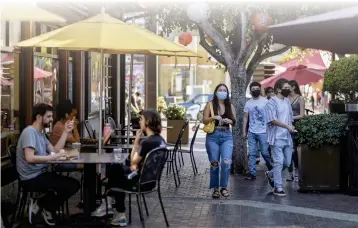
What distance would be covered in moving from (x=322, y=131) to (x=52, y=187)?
4330 mm

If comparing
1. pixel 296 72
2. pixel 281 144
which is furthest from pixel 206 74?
pixel 281 144

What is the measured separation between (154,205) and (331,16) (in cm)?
342

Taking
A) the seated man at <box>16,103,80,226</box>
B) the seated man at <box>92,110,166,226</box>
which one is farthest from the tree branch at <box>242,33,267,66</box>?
the seated man at <box>16,103,80,226</box>

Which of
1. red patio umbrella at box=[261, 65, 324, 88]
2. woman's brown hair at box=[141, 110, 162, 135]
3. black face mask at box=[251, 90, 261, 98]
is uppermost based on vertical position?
red patio umbrella at box=[261, 65, 324, 88]

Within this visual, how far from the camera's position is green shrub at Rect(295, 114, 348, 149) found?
951cm

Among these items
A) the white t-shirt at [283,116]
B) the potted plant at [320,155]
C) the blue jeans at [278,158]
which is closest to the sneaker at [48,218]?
the blue jeans at [278,158]

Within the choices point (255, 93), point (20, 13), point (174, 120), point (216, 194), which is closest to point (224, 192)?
point (216, 194)

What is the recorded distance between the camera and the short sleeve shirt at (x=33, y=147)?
6816 millimetres

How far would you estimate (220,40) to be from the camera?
38.1 ft

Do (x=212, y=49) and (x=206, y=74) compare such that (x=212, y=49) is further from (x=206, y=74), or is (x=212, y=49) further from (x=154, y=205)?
(x=206, y=74)

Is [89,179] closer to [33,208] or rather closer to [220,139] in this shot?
[33,208]

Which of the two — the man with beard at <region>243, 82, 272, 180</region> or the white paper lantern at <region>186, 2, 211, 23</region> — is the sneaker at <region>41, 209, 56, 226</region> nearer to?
the man with beard at <region>243, 82, 272, 180</region>

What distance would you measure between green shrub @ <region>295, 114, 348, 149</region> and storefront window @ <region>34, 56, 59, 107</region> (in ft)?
13.0

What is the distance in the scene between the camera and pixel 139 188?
22.5ft
